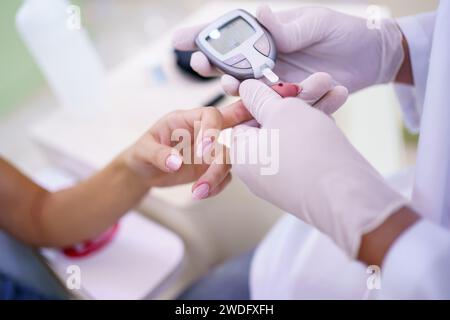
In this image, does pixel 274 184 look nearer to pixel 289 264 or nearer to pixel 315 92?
pixel 315 92

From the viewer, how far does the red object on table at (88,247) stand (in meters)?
0.73

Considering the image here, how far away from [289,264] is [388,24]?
38cm

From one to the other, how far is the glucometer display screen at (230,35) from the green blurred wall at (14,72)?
1.41 metres

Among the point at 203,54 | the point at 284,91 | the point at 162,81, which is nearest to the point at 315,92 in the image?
the point at 284,91

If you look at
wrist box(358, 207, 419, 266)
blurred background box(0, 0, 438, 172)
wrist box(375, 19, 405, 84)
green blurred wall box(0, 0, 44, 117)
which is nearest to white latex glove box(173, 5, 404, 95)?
wrist box(375, 19, 405, 84)

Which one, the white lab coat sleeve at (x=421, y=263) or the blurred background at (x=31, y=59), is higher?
the white lab coat sleeve at (x=421, y=263)

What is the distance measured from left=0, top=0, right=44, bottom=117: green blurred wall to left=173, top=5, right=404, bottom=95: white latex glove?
143cm

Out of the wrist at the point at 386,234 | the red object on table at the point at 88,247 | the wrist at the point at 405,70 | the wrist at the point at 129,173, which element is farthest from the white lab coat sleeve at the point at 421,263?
the red object on table at the point at 88,247

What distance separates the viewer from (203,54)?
0.48 metres

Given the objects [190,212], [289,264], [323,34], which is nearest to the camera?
[323,34]

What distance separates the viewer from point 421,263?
Answer: 324mm

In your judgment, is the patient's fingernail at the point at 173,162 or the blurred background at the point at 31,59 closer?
the patient's fingernail at the point at 173,162

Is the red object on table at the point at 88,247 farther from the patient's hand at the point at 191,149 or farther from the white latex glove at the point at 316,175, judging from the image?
the white latex glove at the point at 316,175

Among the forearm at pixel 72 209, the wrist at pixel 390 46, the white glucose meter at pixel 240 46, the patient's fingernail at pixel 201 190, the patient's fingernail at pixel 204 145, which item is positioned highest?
the white glucose meter at pixel 240 46
